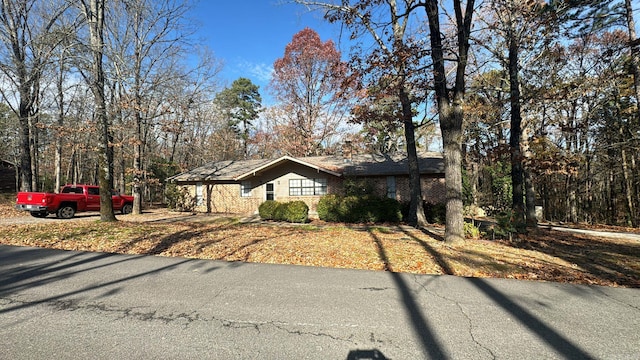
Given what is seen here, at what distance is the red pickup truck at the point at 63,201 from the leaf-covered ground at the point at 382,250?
4619mm

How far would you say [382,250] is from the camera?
7441 mm

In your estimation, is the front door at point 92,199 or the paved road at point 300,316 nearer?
the paved road at point 300,316

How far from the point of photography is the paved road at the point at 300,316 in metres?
2.96

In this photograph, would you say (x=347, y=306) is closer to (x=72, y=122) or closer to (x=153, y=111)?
(x=153, y=111)

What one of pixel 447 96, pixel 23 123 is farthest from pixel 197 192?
pixel 447 96

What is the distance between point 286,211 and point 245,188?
21.2 feet

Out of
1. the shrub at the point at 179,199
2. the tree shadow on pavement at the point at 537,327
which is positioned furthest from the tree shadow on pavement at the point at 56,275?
the shrub at the point at 179,199

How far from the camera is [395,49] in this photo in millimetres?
10156

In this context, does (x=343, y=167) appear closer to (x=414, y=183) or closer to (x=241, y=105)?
(x=414, y=183)

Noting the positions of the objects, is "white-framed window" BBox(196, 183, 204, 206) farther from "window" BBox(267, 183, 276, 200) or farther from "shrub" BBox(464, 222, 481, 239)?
"shrub" BBox(464, 222, 481, 239)

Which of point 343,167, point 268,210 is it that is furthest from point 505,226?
point 343,167

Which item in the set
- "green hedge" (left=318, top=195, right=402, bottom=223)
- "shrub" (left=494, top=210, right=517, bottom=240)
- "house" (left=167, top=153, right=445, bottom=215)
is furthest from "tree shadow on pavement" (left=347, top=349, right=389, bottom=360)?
"house" (left=167, top=153, right=445, bottom=215)

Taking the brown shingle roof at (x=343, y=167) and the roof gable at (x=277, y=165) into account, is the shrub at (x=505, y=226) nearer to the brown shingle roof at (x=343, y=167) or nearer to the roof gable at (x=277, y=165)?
the brown shingle roof at (x=343, y=167)

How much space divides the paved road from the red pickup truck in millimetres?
10592
